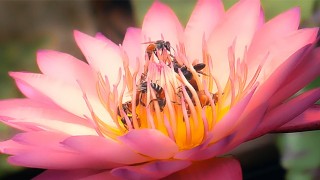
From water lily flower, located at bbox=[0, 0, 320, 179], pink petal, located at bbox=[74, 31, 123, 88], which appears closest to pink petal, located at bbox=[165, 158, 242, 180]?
water lily flower, located at bbox=[0, 0, 320, 179]

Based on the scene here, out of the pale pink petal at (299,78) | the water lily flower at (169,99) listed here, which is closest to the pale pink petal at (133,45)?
the water lily flower at (169,99)

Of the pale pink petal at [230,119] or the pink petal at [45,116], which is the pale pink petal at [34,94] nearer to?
the pink petal at [45,116]

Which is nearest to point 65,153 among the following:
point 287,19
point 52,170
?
point 52,170

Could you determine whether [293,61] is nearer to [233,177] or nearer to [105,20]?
[233,177]

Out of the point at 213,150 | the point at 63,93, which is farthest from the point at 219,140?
the point at 63,93

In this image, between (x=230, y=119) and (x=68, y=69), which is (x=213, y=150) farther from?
(x=68, y=69)
